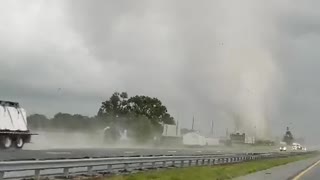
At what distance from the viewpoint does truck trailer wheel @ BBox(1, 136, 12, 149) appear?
38969mm

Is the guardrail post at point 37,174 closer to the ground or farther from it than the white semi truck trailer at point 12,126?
closer to the ground

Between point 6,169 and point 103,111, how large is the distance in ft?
391

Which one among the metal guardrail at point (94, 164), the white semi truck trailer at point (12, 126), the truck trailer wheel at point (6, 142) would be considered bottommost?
the metal guardrail at point (94, 164)

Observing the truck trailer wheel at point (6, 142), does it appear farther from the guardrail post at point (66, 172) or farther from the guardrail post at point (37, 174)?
the guardrail post at point (37, 174)

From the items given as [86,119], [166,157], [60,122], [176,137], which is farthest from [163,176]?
[176,137]

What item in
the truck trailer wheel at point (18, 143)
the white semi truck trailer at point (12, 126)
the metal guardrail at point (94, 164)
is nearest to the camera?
the metal guardrail at point (94, 164)

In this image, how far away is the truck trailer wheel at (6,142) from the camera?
39.0m

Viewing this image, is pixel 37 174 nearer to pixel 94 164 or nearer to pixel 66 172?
pixel 66 172

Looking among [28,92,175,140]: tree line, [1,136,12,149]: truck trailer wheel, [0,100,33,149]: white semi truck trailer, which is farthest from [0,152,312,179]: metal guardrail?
[28,92,175,140]: tree line

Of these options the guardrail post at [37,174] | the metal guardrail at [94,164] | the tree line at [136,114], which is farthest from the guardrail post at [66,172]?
the tree line at [136,114]

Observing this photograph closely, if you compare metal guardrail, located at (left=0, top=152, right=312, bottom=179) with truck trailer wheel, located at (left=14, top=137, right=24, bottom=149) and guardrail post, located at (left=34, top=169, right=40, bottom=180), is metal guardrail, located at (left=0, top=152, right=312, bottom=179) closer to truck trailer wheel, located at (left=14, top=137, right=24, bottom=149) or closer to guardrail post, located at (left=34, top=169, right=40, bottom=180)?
guardrail post, located at (left=34, top=169, right=40, bottom=180)

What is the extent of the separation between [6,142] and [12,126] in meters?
1.87

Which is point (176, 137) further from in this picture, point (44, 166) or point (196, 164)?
point (44, 166)

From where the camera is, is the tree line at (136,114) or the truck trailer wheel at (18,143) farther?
the tree line at (136,114)
